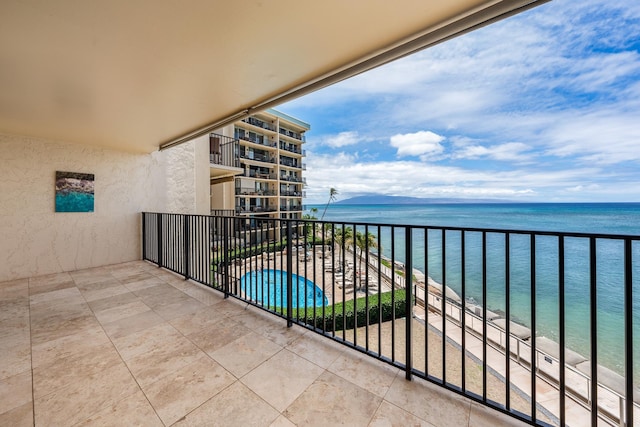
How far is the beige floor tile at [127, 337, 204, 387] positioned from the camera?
1.59 meters

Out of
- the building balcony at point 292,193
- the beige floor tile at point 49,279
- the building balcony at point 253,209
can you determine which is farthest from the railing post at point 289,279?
the building balcony at point 292,193

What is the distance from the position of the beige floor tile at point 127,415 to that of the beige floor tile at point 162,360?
151mm

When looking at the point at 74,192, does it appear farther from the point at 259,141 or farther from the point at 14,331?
the point at 259,141

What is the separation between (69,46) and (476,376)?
743 centimetres

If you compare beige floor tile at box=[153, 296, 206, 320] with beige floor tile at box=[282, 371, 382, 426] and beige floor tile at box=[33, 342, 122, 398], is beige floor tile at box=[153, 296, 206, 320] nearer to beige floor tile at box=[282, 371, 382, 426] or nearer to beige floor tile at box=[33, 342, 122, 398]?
beige floor tile at box=[33, 342, 122, 398]

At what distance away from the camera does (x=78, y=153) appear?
13.6ft

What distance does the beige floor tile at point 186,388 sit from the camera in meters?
1.32

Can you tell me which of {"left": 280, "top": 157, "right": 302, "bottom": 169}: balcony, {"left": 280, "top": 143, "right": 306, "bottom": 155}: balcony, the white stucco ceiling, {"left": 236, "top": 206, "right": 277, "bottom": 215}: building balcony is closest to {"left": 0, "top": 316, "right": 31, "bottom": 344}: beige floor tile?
the white stucco ceiling

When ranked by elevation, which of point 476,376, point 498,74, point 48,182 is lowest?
point 476,376

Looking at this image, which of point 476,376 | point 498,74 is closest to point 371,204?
point 498,74

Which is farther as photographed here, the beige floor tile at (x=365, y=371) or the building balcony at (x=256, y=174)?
the building balcony at (x=256, y=174)

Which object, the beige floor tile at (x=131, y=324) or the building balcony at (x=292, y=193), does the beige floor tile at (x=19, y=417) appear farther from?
the building balcony at (x=292, y=193)

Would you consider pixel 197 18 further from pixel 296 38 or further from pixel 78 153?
pixel 78 153

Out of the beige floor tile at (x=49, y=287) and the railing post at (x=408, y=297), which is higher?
the railing post at (x=408, y=297)
